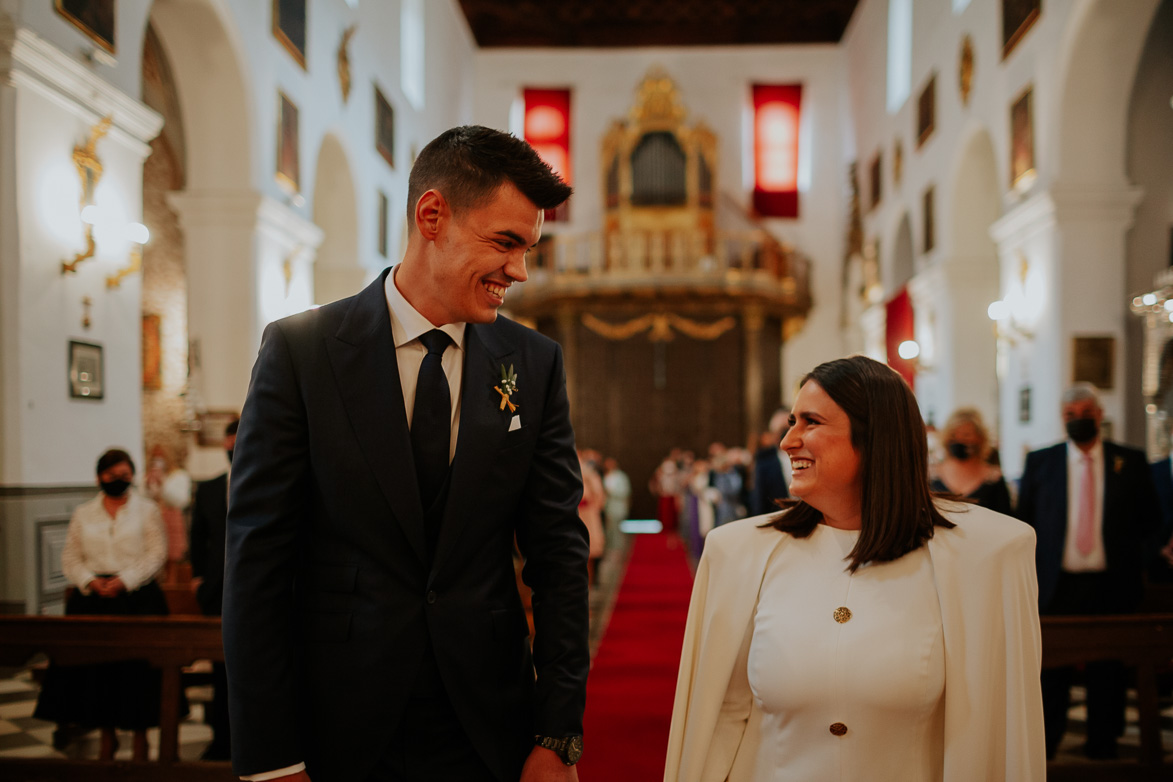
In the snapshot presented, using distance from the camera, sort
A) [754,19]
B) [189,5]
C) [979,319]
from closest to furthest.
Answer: [189,5], [979,319], [754,19]

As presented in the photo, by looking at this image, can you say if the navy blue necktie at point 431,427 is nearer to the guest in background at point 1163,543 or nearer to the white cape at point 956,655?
the white cape at point 956,655

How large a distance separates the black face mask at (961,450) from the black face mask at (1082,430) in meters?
0.57

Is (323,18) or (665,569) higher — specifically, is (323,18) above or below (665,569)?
above

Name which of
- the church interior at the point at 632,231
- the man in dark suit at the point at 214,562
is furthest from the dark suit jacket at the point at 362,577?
the man in dark suit at the point at 214,562

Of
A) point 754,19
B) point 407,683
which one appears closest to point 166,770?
point 407,683

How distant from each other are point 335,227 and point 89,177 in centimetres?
748

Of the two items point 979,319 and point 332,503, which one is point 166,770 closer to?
point 332,503

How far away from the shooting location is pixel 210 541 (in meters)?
4.93

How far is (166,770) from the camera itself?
4098 millimetres

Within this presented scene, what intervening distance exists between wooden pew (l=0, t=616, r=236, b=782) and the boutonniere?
2.76m

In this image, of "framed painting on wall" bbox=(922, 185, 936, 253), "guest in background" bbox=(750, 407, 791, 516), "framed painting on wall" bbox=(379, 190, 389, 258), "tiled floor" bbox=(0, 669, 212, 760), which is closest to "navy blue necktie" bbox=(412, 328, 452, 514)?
"tiled floor" bbox=(0, 669, 212, 760)

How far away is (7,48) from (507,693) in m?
6.45

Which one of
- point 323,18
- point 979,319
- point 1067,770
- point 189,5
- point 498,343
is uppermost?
point 323,18

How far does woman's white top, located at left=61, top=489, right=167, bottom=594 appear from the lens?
16.8 feet
